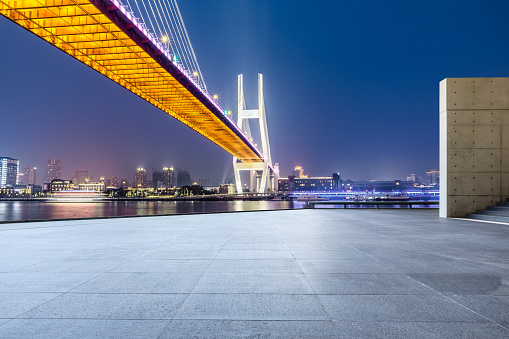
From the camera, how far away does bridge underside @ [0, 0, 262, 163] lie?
58.5ft

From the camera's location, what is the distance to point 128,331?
2.59 m

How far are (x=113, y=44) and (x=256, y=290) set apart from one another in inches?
908

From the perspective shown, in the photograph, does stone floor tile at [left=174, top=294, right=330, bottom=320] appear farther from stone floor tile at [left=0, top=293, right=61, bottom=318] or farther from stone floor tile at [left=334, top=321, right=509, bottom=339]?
stone floor tile at [left=0, top=293, right=61, bottom=318]

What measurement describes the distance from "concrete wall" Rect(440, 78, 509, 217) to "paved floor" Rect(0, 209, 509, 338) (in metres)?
6.41

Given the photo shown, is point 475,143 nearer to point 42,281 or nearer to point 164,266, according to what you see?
point 164,266

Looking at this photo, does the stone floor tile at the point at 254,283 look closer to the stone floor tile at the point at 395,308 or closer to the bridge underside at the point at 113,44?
the stone floor tile at the point at 395,308

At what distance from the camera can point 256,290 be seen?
11.7 feet

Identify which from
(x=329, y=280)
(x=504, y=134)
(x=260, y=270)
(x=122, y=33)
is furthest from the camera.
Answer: (x=122, y=33)

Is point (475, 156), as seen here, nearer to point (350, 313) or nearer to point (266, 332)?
point (350, 313)

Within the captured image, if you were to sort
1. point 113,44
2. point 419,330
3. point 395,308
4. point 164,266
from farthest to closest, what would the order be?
1. point 113,44
2. point 164,266
3. point 395,308
4. point 419,330

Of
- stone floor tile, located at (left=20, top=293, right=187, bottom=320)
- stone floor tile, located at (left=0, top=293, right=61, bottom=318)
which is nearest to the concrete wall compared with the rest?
stone floor tile, located at (left=20, top=293, right=187, bottom=320)

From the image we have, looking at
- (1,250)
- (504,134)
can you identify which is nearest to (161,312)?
(1,250)

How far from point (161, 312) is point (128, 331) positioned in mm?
409

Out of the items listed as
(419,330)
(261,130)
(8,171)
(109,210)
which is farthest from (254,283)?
(8,171)
